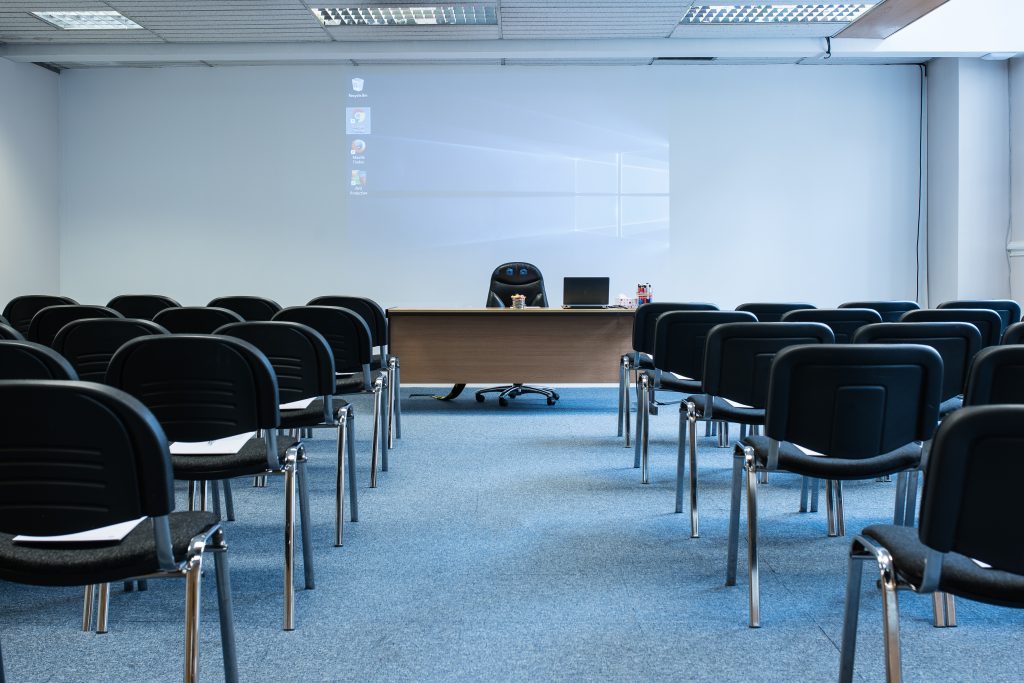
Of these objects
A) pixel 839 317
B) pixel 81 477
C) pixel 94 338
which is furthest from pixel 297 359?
pixel 839 317

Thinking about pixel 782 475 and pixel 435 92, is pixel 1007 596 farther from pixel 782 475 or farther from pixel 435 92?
pixel 435 92

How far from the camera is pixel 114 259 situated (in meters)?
8.34

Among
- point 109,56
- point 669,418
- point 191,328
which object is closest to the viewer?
point 191,328

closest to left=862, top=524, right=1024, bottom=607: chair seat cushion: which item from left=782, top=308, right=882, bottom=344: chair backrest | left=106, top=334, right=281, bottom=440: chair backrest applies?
left=106, top=334, right=281, bottom=440: chair backrest

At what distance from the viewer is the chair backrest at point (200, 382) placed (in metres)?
2.22

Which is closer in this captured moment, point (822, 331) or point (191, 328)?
point (822, 331)

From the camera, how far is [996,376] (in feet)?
6.42

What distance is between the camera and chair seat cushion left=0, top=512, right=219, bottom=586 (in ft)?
5.03

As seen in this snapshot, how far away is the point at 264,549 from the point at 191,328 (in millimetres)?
1232

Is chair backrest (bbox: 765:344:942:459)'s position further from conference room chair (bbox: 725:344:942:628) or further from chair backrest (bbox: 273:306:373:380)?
chair backrest (bbox: 273:306:373:380)

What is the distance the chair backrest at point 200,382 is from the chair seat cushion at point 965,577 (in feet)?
5.23

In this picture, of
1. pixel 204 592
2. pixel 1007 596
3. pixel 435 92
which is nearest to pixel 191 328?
pixel 204 592

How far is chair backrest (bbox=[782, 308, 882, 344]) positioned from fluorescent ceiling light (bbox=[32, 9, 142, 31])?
6.03 meters

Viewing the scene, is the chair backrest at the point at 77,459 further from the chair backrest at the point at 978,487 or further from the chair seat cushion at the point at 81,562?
the chair backrest at the point at 978,487
